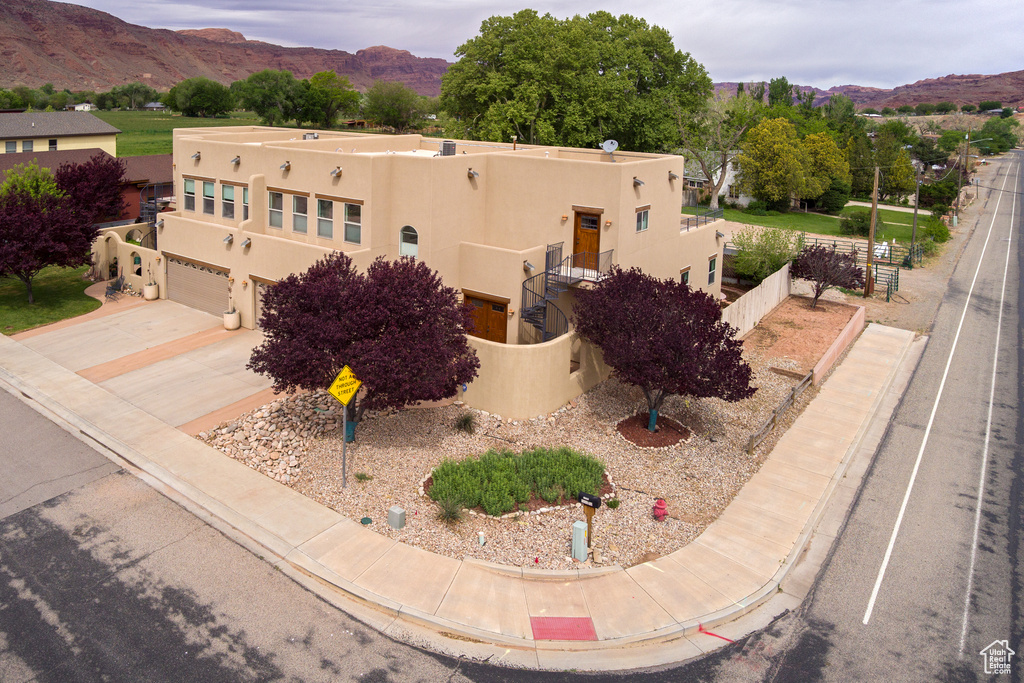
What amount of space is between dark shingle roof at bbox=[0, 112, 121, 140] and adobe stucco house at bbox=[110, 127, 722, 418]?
2885 centimetres

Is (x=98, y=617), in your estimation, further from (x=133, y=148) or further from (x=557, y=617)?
(x=133, y=148)

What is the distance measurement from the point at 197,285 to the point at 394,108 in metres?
115

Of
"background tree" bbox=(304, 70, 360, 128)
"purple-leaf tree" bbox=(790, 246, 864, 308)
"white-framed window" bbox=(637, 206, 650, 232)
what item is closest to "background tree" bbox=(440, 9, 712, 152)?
"purple-leaf tree" bbox=(790, 246, 864, 308)

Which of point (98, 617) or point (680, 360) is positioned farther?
point (680, 360)

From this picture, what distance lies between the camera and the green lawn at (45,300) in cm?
2542

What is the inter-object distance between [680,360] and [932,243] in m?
39.8

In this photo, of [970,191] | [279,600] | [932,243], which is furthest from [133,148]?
[970,191]

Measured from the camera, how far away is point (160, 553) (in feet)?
42.7

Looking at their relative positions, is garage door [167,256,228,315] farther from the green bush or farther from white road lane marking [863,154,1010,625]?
white road lane marking [863,154,1010,625]

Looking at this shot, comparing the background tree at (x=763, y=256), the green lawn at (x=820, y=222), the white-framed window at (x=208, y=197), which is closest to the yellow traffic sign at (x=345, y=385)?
the white-framed window at (x=208, y=197)

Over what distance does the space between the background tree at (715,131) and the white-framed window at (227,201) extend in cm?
3941

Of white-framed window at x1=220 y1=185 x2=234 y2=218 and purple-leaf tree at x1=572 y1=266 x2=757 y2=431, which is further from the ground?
white-framed window at x1=220 y1=185 x2=234 y2=218

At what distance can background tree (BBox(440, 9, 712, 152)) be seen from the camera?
155 feet

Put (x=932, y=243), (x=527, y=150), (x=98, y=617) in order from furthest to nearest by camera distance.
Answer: (x=932, y=243), (x=527, y=150), (x=98, y=617)
